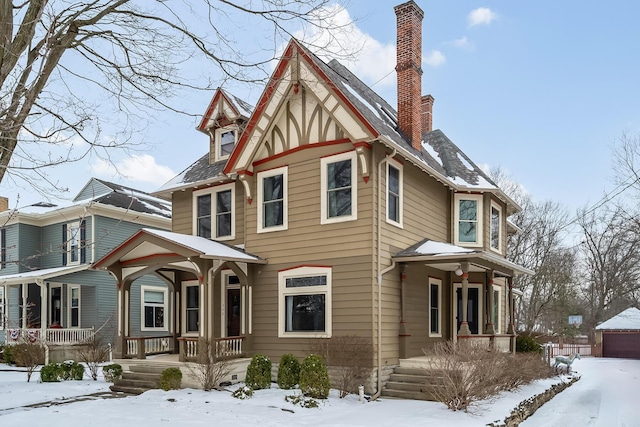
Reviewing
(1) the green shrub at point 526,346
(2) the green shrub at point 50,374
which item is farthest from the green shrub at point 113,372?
(1) the green shrub at point 526,346

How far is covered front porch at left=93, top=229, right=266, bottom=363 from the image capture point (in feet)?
43.0

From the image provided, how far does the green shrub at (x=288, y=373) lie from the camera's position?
12.5 metres

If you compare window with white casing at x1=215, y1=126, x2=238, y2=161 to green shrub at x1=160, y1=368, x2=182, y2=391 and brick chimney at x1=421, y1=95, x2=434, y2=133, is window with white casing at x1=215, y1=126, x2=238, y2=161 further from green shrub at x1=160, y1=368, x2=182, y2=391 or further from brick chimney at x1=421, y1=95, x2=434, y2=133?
brick chimney at x1=421, y1=95, x2=434, y2=133

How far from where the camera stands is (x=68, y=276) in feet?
72.7

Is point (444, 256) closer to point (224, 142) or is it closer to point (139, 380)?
point (224, 142)

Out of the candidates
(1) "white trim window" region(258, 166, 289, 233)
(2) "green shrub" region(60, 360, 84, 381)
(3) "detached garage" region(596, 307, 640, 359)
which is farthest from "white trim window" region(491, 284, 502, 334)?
(3) "detached garage" region(596, 307, 640, 359)

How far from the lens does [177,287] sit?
16984mm

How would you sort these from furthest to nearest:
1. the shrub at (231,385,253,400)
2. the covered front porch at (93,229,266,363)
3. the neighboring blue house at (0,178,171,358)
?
the neighboring blue house at (0,178,171,358) < the covered front porch at (93,229,266,363) < the shrub at (231,385,253,400)

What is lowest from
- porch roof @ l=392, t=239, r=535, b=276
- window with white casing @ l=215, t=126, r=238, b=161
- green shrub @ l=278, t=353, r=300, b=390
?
green shrub @ l=278, t=353, r=300, b=390

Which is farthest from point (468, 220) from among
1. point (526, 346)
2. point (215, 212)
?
point (215, 212)

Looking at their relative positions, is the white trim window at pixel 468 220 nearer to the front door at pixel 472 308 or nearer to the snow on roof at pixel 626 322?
the front door at pixel 472 308

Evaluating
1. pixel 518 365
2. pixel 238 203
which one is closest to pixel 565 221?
pixel 518 365

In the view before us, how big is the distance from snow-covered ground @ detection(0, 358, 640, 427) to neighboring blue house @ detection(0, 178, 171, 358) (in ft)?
28.0

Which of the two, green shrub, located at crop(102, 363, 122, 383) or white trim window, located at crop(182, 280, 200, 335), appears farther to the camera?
white trim window, located at crop(182, 280, 200, 335)
